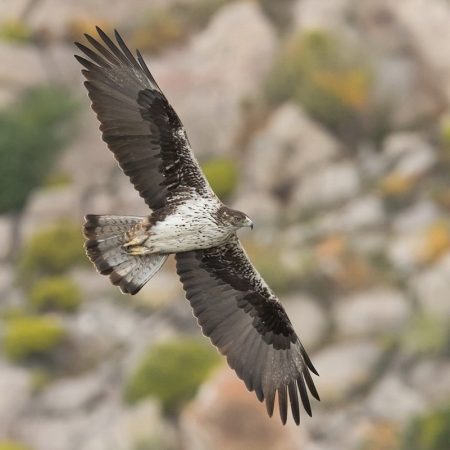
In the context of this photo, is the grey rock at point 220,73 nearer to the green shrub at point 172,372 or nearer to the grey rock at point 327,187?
the grey rock at point 327,187

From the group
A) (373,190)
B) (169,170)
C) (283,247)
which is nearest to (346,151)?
(373,190)

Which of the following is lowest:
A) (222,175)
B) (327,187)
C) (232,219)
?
(232,219)

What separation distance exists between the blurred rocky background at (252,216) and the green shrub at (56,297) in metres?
0.04

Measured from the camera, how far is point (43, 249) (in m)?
25.2

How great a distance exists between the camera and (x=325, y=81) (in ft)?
91.6

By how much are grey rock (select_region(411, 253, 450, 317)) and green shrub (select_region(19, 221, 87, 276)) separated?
7012 mm

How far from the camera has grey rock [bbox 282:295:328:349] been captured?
2095 centimetres

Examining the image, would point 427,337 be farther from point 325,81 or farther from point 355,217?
point 325,81

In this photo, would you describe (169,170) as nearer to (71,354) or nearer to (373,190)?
(71,354)

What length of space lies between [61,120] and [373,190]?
26.0 feet

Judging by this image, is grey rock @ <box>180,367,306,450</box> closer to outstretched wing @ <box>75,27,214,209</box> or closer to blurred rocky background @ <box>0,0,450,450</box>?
blurred rocky background @ <box>0,0,450,450</box>

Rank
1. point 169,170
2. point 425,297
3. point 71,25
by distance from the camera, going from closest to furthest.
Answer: point 169,170, point 425,297, point 71,25

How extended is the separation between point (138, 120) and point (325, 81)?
17.6m

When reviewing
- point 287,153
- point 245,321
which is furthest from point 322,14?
point 245,321
